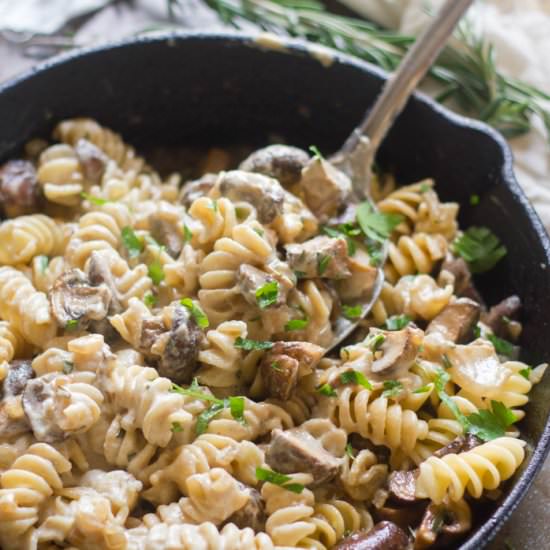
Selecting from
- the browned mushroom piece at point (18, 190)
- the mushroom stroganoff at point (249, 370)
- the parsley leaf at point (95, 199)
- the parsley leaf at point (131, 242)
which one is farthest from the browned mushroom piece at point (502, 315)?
the browned mushroom piece at point (18, 190)

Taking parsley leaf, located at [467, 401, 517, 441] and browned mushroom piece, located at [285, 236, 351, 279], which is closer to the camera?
parsley leaf, located at [467, 401, 517, 441]

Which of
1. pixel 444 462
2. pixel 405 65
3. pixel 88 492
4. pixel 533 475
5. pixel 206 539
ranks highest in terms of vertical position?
pixel 405 65

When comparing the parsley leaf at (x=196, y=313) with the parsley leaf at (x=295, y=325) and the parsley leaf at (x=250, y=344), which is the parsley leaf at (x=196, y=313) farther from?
the parsley leaf at (x=295, y=325)

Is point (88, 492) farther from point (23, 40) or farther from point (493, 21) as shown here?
point (493, 21)

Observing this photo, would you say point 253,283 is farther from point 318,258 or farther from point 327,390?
point 327,390

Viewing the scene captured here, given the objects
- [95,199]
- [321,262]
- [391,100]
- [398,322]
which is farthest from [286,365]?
[391,100]

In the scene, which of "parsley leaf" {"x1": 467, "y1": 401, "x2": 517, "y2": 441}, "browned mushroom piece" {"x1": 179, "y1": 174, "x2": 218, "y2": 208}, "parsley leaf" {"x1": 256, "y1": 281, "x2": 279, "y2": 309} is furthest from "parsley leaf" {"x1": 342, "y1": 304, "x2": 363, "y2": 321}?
"browned mushroom piece" {"x1": 179, "y1": 174, "x2": 218, "y2": 208}

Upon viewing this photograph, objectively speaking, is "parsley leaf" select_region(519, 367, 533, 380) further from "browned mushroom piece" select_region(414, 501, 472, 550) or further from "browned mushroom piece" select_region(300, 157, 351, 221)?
"browned mushroom piece" select_region(300, 157, 351, 221)

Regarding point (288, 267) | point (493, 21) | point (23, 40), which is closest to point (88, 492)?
point (288, 267)
